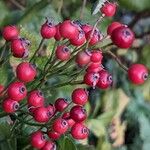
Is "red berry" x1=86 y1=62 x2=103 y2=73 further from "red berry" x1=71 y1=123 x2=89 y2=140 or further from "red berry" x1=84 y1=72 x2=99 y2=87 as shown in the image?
"red berry" x1=71 y1=123 x2=89 y2=140

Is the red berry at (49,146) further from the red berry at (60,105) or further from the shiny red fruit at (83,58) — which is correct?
the shiny red fruit at (83,58)

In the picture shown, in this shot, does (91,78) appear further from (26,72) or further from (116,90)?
(116,90)

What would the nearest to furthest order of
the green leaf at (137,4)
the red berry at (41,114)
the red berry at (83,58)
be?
1. the red berry at (83,58)
2. the red berry at (41,114)
3. the green leaf at (137,4)

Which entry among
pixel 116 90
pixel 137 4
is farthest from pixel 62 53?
pixel 116 90

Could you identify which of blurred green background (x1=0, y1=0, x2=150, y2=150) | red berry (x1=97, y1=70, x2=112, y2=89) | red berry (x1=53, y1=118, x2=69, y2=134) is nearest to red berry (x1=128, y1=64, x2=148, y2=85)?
red berry (x1=97, y1=70, x2=112, y2=89)

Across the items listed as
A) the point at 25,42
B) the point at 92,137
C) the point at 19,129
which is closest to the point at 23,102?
the point at 19,129

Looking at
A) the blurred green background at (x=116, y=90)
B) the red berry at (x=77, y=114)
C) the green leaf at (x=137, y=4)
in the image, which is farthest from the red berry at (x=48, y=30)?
the green leaf at (x=137, y=4)
